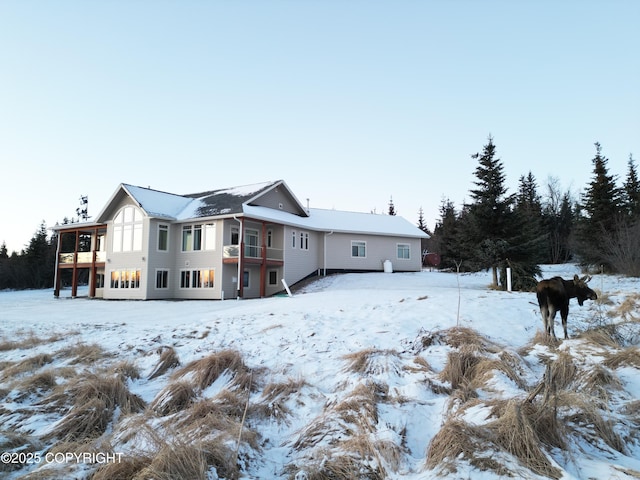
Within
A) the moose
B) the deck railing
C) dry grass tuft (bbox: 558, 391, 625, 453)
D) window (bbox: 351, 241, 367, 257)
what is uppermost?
window (bbox: 351, 241, 367, 257)

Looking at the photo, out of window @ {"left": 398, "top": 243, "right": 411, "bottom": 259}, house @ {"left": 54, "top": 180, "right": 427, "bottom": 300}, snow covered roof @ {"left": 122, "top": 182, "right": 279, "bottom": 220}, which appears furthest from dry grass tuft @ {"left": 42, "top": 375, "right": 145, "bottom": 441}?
window @ {"left": 398, "top": 243, "right": 411, "bottom": 259}

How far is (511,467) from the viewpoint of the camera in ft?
10.1

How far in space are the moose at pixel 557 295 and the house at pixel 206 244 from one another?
1593 centimetres

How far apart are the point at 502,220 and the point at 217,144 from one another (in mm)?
15705

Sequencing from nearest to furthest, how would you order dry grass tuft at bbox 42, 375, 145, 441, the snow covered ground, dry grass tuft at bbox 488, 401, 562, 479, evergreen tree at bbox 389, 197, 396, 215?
dry grass tuft at bbox 488, 401, 562, 479, the snow covered ground, dry grass tuft at bbox 42, 375, 145, 441, evergreen tree at bbox 389, 197, 396, 215

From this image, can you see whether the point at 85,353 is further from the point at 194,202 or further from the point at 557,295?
the point at 194,202

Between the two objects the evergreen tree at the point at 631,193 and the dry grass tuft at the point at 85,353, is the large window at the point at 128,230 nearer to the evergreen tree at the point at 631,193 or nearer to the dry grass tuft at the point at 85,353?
the dry grass tuft at the point at 85,353

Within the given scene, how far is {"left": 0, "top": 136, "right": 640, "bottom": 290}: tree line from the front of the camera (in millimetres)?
19047

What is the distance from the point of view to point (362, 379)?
17.8 feet

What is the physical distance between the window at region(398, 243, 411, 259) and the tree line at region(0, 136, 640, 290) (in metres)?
3.08

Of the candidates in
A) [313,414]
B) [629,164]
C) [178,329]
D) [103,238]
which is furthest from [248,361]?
[629,164]

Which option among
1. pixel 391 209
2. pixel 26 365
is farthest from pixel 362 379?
pixel 391 209

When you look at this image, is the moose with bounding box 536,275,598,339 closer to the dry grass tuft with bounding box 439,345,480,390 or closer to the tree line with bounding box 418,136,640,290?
the dry grass tuft with bounding box 439,345,480,390

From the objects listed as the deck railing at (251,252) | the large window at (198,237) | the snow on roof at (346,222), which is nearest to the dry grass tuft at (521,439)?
the deck railing at (251,252)
